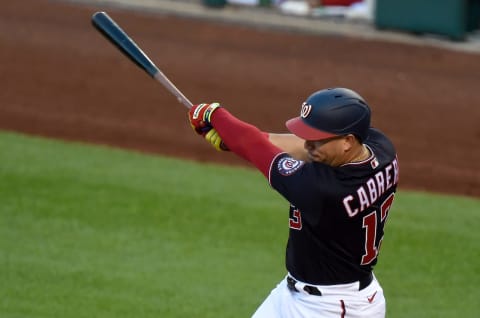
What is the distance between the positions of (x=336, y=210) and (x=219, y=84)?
827cm

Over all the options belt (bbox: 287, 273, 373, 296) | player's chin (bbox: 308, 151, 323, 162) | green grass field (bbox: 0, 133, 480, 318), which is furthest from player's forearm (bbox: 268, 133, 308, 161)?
green grass field (bbox: 0, 133, 480, 318)

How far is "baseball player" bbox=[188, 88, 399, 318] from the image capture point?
13.3ft

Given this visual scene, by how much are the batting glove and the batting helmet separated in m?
0.38

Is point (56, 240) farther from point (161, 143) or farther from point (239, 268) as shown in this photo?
point (161, 143)

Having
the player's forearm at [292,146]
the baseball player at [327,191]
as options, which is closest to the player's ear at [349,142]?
the baseball player at [327,191]

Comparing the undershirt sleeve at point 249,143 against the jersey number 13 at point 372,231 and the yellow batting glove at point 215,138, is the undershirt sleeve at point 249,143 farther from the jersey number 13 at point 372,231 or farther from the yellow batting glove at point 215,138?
the jersey number 13 at point 372,231

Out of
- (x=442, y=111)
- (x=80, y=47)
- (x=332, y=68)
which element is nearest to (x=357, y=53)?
(x=332, y=68)

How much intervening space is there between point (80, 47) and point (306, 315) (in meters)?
9.94

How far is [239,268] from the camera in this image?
283 inches

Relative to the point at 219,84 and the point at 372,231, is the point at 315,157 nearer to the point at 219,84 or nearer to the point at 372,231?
the point at 372,231

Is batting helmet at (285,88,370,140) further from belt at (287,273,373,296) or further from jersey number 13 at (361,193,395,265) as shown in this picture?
belt at (287,273,373,296)

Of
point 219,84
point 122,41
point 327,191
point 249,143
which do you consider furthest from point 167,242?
point 219,84

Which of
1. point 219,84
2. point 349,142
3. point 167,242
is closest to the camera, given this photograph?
point 349,142

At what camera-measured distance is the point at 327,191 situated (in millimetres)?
4004
